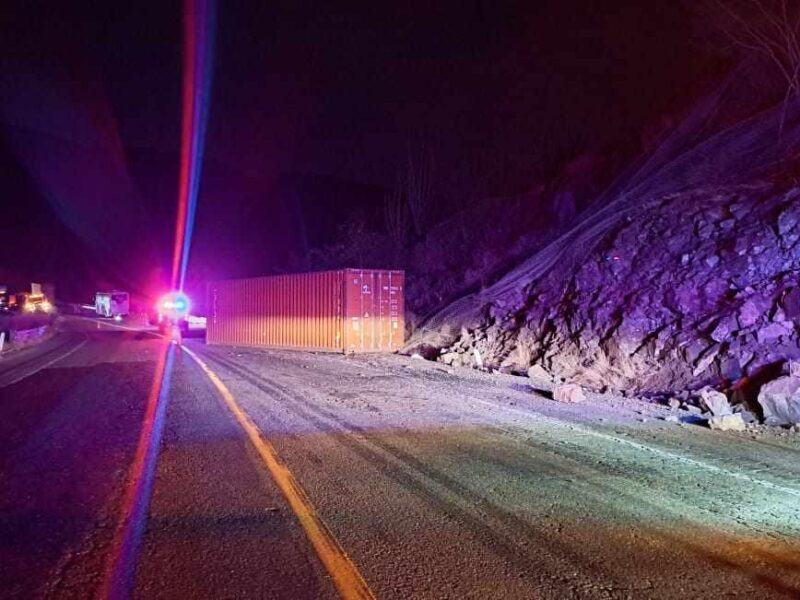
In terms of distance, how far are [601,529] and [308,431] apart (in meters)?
4.36

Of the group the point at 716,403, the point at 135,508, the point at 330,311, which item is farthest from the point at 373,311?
the point at 135,508

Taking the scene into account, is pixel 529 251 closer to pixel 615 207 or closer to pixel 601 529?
pixel 615 207

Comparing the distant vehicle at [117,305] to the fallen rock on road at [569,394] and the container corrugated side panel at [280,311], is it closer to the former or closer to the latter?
the container corrugated side panel at [280,311]

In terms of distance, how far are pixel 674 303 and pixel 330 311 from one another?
1063cm

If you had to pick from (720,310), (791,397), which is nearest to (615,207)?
(720,310)

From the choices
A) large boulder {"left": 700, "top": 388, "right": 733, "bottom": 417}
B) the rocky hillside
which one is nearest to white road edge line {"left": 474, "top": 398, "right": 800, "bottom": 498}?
large boulder {"left": 700, "top": 388, "right": 733, "bottom": 417}

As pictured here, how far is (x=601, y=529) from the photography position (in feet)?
15.2

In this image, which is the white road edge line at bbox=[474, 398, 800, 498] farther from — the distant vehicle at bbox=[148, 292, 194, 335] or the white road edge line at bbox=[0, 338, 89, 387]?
the distant vehicle at bbox=[148, 292, 194, 335]

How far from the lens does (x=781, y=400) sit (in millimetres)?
8453

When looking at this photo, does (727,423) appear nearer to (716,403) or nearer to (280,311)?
(716,403)

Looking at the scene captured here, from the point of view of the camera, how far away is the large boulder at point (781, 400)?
8.31 metres

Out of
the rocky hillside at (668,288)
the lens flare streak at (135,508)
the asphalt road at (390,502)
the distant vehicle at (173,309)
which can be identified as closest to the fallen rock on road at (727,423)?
the asphalt road at (390,502)

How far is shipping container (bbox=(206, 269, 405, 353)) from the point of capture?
62.6ft

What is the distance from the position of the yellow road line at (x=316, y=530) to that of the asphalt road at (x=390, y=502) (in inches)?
0.7
